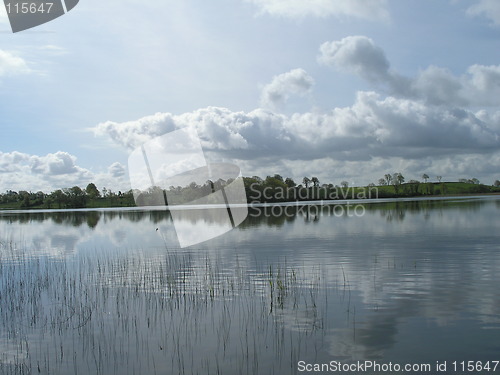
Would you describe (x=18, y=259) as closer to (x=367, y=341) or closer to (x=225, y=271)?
(x=225, y=271)

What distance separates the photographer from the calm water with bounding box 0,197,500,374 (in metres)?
10.3

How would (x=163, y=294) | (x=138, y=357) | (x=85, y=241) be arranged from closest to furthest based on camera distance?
Answer: (x=138, y=357) < (x=163, y=294) < (x=85, y=241)

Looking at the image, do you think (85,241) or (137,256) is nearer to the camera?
(137,256)

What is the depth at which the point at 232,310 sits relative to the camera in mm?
13867

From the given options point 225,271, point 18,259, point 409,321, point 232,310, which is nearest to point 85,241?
point 18,259

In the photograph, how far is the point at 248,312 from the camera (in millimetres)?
13516

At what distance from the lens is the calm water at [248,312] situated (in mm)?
10266

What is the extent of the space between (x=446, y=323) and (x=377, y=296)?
3.15 m

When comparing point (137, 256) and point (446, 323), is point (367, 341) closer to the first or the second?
point (446, 323)

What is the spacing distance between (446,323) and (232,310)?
5995 mm

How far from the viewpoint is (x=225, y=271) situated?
806 inches

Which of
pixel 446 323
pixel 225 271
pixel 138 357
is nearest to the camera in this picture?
pixel 138 357

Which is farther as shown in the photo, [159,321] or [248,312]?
[248,312]

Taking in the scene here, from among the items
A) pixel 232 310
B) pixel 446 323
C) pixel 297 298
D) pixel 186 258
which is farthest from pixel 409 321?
pixel 186 258
